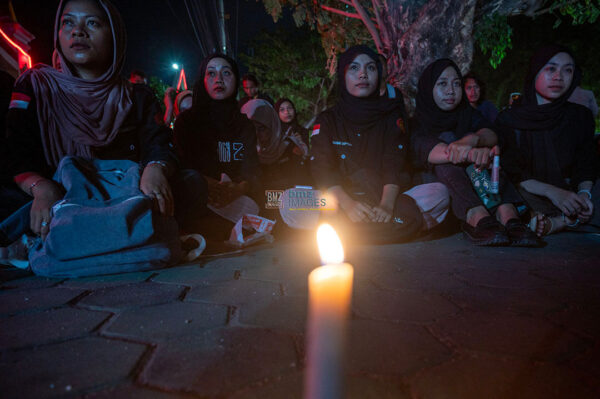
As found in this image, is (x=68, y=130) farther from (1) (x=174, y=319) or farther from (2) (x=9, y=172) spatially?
(1) (x=174, y=319)

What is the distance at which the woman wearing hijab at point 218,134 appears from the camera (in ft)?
10.7

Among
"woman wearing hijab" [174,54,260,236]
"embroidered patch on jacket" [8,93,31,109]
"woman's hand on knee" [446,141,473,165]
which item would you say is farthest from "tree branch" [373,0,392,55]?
"embroidered patch on jacket" [8,93,31,109]

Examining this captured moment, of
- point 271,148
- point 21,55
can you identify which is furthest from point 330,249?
point 21,55

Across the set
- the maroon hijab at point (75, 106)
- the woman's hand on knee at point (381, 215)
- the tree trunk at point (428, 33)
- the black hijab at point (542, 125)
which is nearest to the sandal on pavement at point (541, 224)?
the black hijab at point (542, 125)

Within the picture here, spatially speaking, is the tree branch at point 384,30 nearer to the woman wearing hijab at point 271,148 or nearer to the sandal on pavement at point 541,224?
the woman wearing hijab at point 271,148

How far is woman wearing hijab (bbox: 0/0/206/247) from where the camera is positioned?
2.09 metres

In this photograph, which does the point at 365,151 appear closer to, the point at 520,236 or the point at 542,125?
the point at 520,236

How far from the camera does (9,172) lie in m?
2.05

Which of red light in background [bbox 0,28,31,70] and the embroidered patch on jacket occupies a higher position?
red light in background [bbox 0,28,31,70]

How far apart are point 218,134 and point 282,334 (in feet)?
8.95

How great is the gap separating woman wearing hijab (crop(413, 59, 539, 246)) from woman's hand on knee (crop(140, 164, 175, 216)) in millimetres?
2403

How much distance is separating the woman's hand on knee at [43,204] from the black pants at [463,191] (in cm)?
314

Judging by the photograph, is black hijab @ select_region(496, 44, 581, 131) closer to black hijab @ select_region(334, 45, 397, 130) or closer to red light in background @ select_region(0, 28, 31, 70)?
black hijab @ select_region(334, 45, 397, 130)

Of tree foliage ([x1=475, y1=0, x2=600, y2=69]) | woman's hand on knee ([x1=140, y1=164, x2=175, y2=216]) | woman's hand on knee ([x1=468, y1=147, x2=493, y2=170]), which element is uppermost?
tree foliage ([x1=475, y1=0, x2=600, y2=69])
